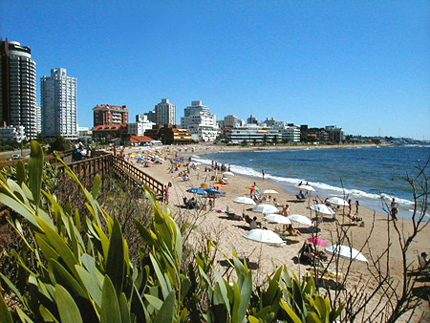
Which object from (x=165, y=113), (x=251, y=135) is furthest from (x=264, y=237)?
(x=165, y=113)

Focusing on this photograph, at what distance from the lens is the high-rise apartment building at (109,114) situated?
5281 inches

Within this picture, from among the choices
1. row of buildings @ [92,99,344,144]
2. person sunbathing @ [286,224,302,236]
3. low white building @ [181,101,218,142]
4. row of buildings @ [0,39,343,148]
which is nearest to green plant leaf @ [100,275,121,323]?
person sunbathing @ [286,224,302,236]

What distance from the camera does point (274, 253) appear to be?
33.8ft

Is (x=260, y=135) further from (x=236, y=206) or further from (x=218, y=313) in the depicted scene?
(x=218, y=313)

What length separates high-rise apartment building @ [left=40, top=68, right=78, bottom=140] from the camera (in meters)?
117

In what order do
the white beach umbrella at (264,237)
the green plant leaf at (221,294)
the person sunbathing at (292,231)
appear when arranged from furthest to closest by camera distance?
the person sunbathing at (292,231), the white beach umbrella at (264,237), the green plant leaf at (221,294)

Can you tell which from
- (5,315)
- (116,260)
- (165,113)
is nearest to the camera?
(5,315)

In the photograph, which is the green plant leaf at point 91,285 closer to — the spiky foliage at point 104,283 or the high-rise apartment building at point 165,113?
the spiky foliage at point 104,283

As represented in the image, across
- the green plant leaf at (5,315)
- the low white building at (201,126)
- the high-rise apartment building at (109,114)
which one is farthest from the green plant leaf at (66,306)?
the high-rise apartment building at (109,114)

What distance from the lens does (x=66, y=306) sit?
74 cm

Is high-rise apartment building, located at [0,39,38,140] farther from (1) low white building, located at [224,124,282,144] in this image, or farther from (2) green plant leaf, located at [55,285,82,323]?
(2) green plant leaf, located at [55,285,82,323]

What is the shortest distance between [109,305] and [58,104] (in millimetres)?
133086

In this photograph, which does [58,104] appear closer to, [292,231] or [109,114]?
[109,114]

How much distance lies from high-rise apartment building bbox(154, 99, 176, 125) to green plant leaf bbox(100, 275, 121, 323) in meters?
191
